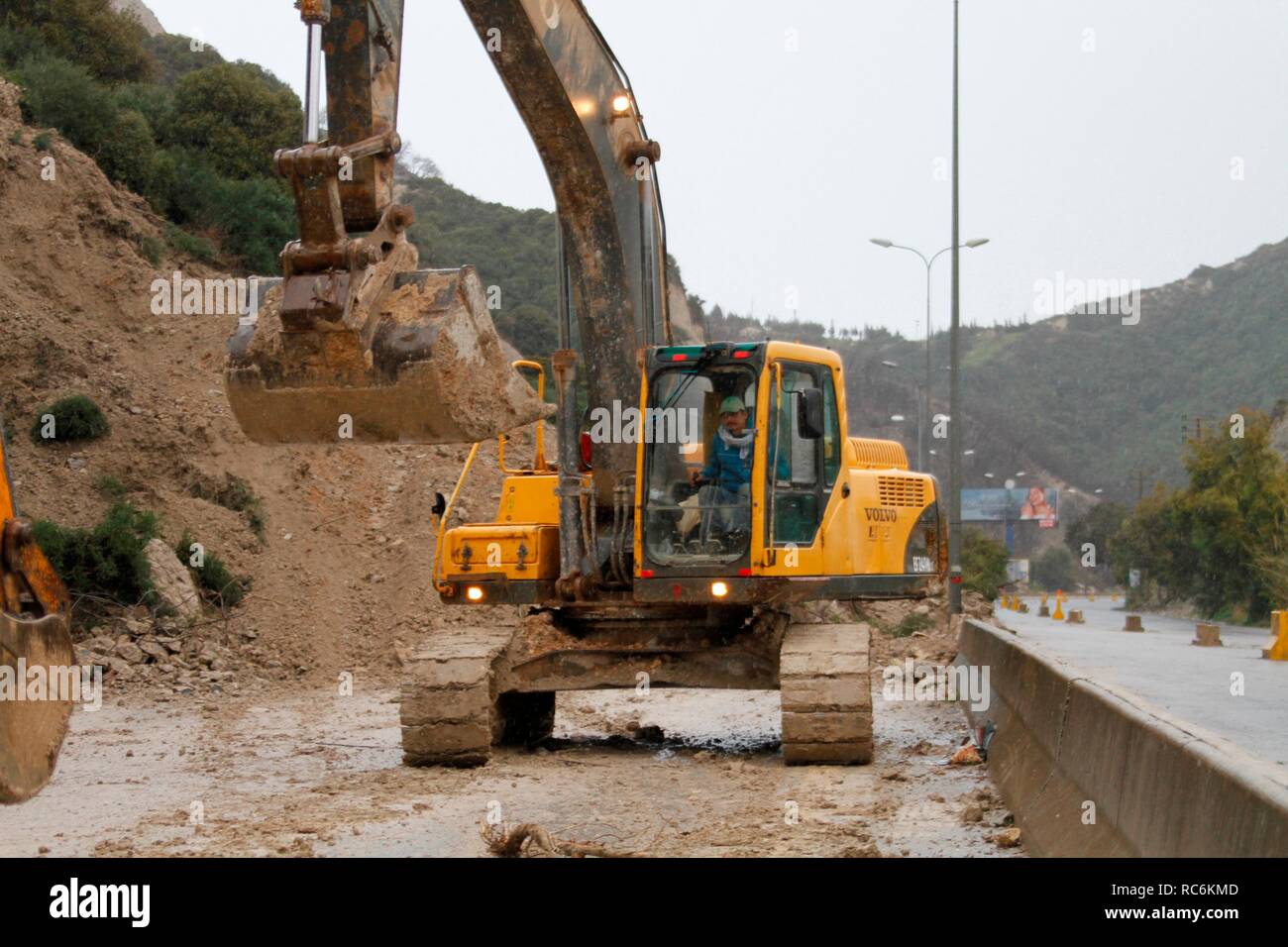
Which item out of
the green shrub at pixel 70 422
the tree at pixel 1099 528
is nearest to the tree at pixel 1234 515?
the green shrub at pixel 70 422

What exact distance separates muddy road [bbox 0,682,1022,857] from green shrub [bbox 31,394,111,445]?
1007cm

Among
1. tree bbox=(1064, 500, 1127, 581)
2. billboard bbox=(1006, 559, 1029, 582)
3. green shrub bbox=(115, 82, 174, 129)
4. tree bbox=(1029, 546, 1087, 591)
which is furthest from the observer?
tree bbox=(1029, 546, 1087, 591)

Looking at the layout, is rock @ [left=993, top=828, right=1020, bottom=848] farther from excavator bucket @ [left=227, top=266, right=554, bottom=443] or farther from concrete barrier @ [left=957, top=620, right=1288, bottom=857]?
excavator bucket @ [left=227, top=266, right=554, bottom=443]

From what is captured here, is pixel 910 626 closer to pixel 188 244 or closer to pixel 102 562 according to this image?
pixel 102 562

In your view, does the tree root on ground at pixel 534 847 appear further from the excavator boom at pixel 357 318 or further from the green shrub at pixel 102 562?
the green shrub at pixel 102 562

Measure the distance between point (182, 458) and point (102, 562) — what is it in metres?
5.34

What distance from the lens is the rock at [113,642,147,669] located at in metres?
19.6

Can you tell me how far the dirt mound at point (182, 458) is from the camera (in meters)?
23.4

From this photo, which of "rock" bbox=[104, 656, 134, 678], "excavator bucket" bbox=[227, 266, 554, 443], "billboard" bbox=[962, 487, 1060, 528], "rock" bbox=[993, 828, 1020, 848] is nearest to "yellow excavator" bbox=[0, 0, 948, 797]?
"excavator bucket" bbox=[227, 266, 554, 443]

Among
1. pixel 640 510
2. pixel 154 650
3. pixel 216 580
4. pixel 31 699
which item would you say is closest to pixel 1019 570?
pixel 216 580

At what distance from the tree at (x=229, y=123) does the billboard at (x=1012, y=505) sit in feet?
230

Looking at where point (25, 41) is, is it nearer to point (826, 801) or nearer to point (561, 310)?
point (561, 310)
